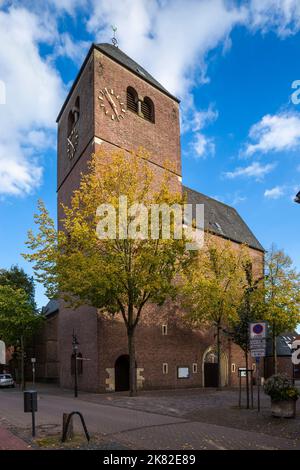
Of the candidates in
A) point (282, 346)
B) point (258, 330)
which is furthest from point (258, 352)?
point (282, 346)

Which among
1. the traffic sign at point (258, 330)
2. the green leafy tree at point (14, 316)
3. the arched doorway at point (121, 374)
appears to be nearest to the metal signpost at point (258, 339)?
the traffic sign at point (258, 330)

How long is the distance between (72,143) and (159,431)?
87.8 ft

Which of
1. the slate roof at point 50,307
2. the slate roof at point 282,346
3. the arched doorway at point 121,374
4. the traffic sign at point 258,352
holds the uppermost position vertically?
the traffic sign at point 258,352

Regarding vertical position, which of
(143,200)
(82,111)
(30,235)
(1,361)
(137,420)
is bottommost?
(1,361)

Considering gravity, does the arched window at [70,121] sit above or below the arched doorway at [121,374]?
above

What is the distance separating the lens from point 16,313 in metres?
40.4

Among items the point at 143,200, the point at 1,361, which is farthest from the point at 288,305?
the point at 1,361

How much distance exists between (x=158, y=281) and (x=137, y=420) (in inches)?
365

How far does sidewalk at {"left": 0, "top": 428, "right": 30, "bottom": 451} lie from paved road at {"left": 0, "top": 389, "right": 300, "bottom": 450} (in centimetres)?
141

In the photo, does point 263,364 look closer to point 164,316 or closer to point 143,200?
point 164,316

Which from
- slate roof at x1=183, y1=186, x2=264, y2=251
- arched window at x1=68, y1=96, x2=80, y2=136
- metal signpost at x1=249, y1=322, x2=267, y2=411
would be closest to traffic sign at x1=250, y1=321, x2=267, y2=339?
metal signpost at x1=249, y1=322, x2=267, y2=411

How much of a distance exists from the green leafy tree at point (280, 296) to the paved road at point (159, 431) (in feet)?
58.4

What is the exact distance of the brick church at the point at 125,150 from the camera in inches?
1097

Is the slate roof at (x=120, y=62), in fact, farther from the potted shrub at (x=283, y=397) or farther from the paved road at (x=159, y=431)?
the potted shrub at (x=283, y=397)
